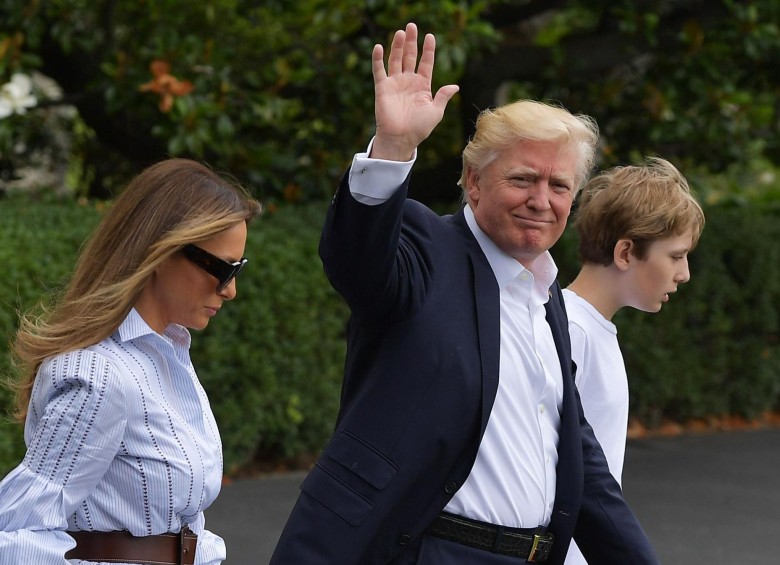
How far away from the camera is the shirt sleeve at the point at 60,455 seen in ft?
7.34

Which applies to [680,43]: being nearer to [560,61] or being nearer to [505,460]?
[560,61]

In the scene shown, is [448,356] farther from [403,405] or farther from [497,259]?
[497,259]

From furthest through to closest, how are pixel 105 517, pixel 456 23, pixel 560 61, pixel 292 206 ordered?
pixel 560 61 → pixel 292 206 → pixel 456 23 → pixel 105 517

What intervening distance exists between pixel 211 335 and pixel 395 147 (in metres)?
4.71

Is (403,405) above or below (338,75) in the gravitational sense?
below

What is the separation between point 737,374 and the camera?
34.8 feet

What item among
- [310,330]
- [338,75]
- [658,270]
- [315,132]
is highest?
[338,75]

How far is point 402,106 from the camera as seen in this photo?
8.41ft

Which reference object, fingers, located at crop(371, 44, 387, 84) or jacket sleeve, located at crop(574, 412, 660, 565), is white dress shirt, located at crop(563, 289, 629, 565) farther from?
fingers, located at crop(371, 44, 387, 84)

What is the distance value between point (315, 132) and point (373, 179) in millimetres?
6554

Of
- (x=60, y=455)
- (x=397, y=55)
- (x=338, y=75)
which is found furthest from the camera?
(x=338, y=75)

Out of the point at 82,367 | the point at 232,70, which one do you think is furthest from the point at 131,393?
the point at 232,70

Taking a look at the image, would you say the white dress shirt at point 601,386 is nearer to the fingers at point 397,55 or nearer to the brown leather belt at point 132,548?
the fingers at point 397,55

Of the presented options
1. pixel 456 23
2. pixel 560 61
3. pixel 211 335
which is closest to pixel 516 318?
pixel 211 335
